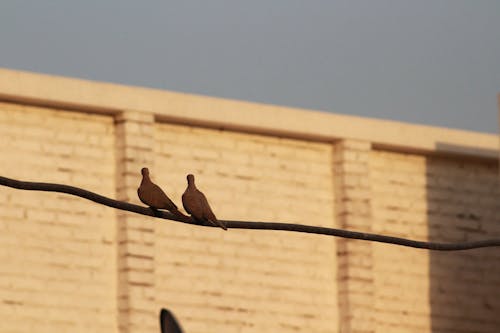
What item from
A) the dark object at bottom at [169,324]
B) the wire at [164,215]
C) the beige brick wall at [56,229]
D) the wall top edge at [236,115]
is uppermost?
the wall top edge at [236,115]

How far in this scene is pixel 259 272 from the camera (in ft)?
98.4

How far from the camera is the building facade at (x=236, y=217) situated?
27.8 metres

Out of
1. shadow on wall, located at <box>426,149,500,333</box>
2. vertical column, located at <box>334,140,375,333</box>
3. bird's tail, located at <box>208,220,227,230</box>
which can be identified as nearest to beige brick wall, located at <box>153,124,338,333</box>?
vertical column, located at <box>334,140,375,333</box>

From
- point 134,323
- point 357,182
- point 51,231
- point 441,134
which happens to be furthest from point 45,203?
point 441,134

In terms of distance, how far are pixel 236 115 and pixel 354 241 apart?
3089mm

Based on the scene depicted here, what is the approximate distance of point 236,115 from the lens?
29.8m

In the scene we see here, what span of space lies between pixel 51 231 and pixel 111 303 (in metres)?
1.57

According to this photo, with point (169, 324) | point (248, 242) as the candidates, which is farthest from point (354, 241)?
point (169, 324)

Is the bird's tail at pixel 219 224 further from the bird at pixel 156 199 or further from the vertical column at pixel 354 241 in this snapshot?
the vertical column at pixel 354 241

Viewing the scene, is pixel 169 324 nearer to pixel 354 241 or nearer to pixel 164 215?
pixel 164 215

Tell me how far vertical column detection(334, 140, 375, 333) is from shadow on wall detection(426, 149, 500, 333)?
5.55 feet

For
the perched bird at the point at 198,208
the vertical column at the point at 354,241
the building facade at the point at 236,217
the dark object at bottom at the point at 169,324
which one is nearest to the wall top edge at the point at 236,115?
the building facade at the point at 236,217

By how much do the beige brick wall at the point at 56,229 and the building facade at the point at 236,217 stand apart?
0.07ft

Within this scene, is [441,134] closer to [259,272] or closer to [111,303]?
[259,272]
